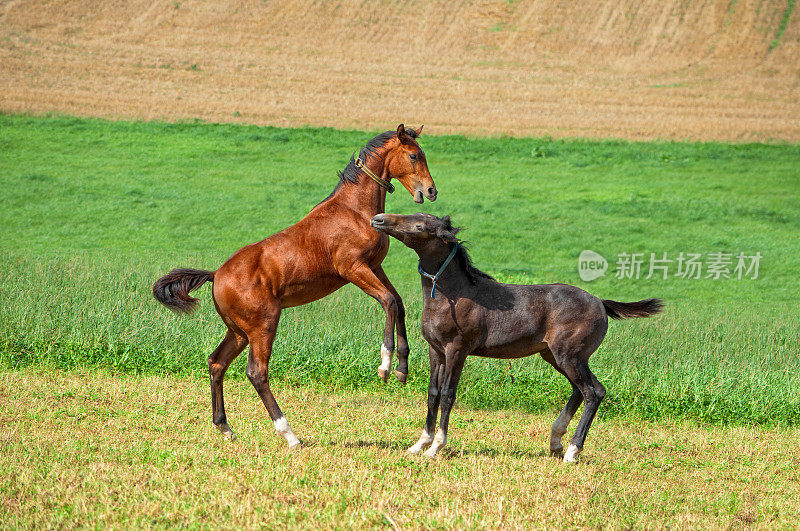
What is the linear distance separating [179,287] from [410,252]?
47.8ft

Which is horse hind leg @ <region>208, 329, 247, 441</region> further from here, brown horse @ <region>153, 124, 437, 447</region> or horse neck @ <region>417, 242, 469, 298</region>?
horse neck @ <region>417, 242, 469, 298</region>

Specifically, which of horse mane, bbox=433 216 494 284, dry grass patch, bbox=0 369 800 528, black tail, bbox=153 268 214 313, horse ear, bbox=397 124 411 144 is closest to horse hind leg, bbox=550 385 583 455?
dry grass patch, bbox=0 369 800 528

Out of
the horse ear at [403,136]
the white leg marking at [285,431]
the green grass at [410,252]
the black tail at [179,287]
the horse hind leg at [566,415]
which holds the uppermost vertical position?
the horse ear at [403,136]

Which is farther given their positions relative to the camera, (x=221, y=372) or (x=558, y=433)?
(x=221, y=372)

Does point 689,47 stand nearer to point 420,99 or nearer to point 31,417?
point 420,99

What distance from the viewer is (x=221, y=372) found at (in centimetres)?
856

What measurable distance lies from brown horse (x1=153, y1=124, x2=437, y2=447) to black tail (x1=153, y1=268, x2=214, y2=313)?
49 cm

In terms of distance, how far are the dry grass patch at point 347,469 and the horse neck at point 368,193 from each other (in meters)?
2.31

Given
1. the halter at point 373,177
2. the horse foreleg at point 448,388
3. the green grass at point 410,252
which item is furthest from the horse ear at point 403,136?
the green grass at point 410,252

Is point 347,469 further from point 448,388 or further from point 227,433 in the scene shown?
point 227,433

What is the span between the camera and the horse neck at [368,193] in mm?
8352

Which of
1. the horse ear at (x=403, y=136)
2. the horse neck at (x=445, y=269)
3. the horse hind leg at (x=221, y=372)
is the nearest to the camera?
the horse neck at (x=445, y=269)

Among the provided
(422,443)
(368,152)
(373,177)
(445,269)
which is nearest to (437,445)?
(422,443)

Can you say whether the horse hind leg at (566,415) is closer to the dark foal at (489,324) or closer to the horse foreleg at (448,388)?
the dark foal at (489,324)
